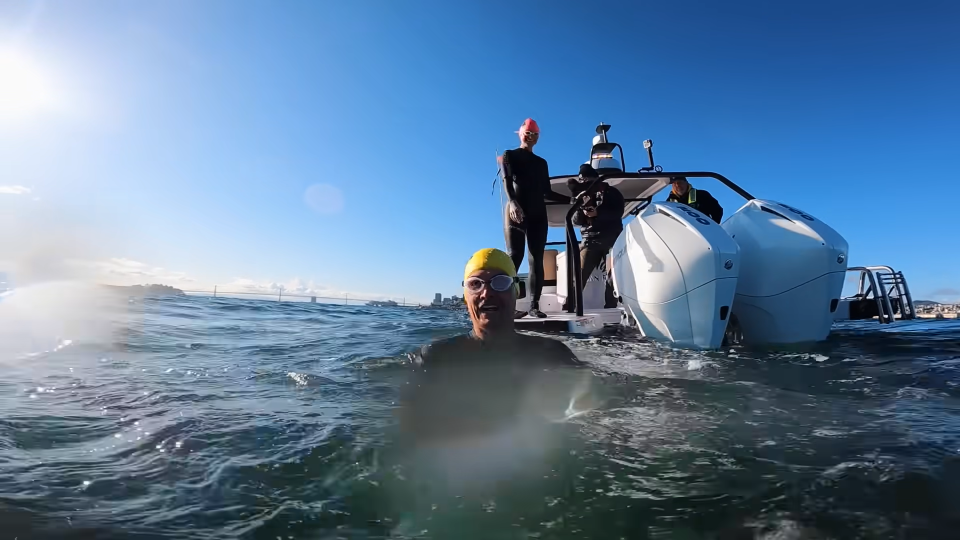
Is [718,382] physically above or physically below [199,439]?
above

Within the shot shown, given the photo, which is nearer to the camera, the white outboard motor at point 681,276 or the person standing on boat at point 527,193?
the white outboard motor at point 681,276

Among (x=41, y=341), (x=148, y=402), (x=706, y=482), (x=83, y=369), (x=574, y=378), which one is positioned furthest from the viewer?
(x=41, y=341)

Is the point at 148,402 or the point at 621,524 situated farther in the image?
the point at 148,402

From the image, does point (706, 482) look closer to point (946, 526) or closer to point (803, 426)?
point (946, 526)

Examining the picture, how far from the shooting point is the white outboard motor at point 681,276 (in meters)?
3.72

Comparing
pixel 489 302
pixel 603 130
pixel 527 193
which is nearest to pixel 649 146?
pixel 603 130

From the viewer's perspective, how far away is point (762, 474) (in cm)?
160

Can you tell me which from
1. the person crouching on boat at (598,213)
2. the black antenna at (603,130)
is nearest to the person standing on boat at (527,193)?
the person crouching on boat at (598,213)

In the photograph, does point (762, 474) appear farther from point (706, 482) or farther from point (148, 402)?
point (148, 402)

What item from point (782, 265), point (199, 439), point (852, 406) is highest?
point (782, 265)

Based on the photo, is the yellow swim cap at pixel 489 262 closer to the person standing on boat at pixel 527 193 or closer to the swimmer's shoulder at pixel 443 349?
the swimmer's shoulder at pixel 443 349

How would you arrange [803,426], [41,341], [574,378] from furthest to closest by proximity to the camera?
[41,341]
[574,378]
[803,426]

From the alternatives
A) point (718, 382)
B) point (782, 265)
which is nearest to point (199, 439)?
point (718, 382)

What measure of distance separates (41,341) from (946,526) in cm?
759
